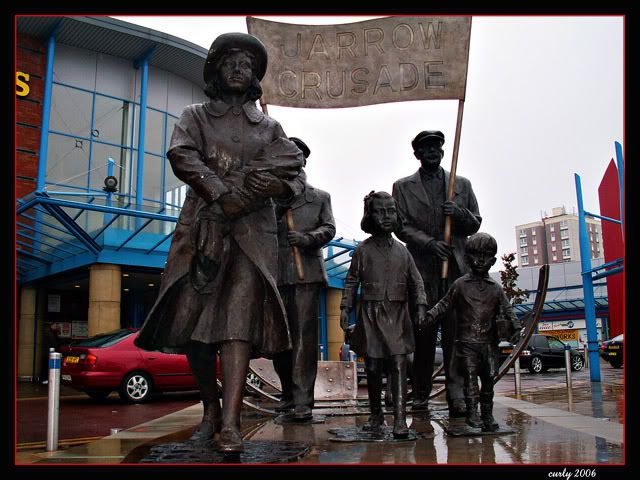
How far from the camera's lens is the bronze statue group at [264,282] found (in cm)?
350

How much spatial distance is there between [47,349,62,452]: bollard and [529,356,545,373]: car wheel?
1987cm

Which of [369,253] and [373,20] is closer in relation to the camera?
[369,253]

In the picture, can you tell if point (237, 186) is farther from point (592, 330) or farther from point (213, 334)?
point (592, 330)

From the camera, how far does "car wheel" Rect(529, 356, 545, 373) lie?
22.4 meters

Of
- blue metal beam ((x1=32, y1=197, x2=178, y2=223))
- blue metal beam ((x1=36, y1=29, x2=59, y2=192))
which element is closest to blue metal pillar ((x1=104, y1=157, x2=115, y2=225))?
blue metal beam ((x1=32, y1=197, x2=178, y2=223))

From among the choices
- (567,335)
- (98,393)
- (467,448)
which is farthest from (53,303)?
(567,335)

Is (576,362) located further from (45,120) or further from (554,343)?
(45,120)

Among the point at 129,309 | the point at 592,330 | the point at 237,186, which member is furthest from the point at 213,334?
the point at 129,309

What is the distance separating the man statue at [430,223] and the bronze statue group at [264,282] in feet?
0.12

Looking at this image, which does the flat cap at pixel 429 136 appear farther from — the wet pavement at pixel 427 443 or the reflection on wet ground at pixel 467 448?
the reflection on wet ground at pixel 467 448

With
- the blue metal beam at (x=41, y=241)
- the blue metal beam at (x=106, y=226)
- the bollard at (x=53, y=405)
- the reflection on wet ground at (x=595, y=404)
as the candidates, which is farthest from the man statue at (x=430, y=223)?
the blue metal beam at (x=41, y=241)

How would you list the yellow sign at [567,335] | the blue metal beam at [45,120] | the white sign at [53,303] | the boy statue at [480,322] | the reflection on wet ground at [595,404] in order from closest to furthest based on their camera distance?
the boy statue at [480,322] → the reflection on wet ground at [595,404] → the blue metal beam at [45,120] → the white sign at [53,303] → the yellow sign at [567,335]

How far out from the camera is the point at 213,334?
3.51m
